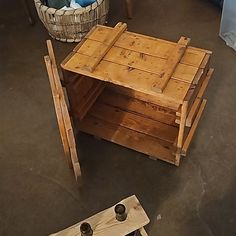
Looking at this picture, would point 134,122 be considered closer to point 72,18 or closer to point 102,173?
point 102,173

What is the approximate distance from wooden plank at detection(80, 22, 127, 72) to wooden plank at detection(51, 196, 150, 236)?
1.83 feet

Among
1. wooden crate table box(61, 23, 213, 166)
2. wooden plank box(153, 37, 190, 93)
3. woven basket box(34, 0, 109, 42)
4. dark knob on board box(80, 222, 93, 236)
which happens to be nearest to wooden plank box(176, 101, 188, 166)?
wooden crate table box(61, 23, 213, 166)

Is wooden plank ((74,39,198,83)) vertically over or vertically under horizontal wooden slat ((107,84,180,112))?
over

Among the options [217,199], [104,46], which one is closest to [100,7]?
[104,46]

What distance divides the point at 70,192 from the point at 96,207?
131 millimetres

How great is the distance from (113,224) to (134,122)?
658 mm

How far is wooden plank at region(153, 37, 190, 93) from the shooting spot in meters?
1.38

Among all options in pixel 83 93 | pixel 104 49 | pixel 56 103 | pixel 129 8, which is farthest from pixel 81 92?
pixel 129 8

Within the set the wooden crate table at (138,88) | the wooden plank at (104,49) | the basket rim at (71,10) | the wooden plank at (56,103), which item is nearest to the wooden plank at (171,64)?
the wooden crate table at (138,88)

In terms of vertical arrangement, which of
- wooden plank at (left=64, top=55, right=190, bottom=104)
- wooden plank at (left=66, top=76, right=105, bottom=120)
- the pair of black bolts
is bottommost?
wooden plank at (left=66, top=76, right=105, bottom=120)

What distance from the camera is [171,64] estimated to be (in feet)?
4.81

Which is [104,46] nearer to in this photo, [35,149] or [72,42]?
[35,149]

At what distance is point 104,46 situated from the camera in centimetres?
156

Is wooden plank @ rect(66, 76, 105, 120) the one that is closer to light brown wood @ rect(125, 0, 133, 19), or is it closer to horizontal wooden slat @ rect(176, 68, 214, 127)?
horizontal wooden slat @ rect(176, 68, 214, 127)
